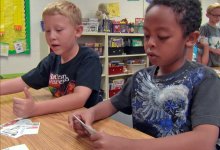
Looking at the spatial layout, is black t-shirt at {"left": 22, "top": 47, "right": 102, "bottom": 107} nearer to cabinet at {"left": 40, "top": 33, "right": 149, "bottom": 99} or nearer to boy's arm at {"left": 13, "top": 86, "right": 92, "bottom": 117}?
boy's arm at {"left": 13, "top": 86, "right": 92, "bottom": 117}

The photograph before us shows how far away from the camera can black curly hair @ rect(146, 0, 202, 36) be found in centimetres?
81

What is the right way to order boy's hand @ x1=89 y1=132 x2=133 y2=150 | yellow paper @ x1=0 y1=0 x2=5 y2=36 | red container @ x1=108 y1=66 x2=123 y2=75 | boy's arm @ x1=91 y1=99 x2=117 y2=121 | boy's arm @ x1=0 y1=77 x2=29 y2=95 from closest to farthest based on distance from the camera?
boy's hand @ x1=89 y1=132 x2=133 y2=150 → boy's arm @ x1=91 y1=99 x2=117 y2=121 → boy's arm @ x1=0 y1=77 x2=29 y2=95 → yellow paper @ x1=0 y1=0 x2=5 y2=36 → red container @ x1=108 y1=66 x2=123 y2=75

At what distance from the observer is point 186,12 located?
0.83 metres

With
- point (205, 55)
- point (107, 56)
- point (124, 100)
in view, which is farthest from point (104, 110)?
point (107, 56)

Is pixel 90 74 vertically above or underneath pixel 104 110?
above

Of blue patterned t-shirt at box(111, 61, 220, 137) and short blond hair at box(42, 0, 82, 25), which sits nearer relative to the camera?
blue patterned t-shirt at box(111, 61, 220, 137)

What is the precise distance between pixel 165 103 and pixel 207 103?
16cm

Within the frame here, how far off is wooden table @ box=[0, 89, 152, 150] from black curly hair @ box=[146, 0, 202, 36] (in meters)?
0.38

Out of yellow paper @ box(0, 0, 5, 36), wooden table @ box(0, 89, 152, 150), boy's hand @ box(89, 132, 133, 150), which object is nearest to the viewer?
boy's hand @ box(89, 132, 133, 150)

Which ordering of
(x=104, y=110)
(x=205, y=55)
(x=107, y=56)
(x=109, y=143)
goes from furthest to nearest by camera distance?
(x=107, y=56) < (x=205, y=55) < (x=104, y=110) < (x=109, y=143)

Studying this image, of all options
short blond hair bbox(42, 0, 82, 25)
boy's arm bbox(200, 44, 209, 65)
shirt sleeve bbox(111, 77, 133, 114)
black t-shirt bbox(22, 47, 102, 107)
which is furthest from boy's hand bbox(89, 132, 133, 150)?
boy's arm bbox(200, 44, 209, 65)

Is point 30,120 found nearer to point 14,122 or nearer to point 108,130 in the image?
point 14,122

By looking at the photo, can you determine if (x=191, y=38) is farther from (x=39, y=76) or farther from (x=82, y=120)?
(x=39, y=76)

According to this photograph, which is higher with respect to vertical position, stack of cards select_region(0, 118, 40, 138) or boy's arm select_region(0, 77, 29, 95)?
boy's arm select_region(0, 77, 29, 95)
